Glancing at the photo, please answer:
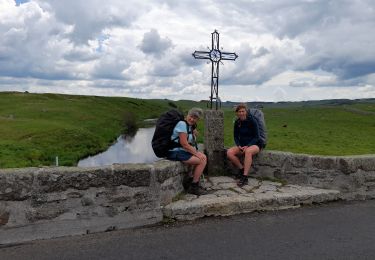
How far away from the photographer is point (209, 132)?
26.1 feet

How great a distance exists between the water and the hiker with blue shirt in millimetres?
17148

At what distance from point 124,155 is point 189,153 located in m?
23.6

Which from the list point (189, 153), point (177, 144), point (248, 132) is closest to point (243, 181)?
point (248, 132)

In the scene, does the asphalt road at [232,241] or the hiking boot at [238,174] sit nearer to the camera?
the asphalt road at [232,241]

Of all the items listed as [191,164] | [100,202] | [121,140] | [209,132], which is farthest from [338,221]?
[121,140]

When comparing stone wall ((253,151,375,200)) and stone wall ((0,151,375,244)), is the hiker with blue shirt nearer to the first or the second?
stone wall ((0,151,375,244))

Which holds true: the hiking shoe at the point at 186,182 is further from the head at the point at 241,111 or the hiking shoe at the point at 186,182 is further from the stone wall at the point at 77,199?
the head at the point at 241,111

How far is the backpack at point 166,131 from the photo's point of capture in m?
6.68

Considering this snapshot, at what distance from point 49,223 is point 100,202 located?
2.39 ft

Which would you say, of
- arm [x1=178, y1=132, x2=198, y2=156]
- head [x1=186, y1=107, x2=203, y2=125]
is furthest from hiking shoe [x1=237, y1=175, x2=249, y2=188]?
head [x1=186, y1=107, x2=203, y2=125]

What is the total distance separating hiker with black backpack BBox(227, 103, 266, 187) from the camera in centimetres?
764

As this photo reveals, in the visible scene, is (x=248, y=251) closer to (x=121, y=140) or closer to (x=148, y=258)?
(x=148, y=258)

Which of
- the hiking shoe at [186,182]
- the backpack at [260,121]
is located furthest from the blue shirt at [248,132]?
the hiking shoe at [186,182]

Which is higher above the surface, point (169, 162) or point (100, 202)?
point (169, 162)
